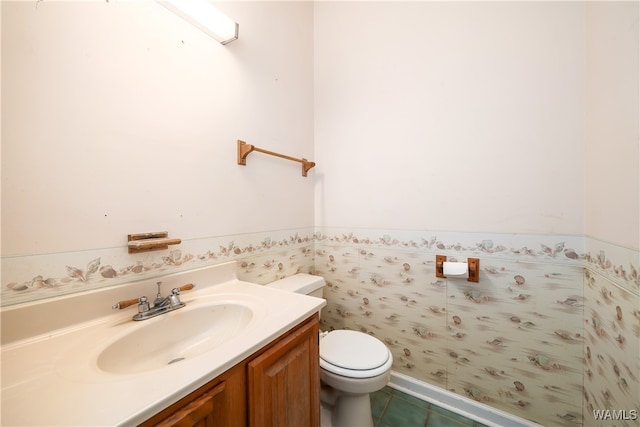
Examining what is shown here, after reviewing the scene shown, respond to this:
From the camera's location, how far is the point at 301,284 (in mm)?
1396

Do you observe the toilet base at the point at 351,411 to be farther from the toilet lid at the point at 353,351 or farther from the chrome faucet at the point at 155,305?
the chrome faucet at the point at 155,305

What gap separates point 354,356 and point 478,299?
75cm

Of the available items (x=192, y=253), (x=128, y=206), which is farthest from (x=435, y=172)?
(x=128, y=206)

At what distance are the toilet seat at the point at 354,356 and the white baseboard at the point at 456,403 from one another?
1.60 feet

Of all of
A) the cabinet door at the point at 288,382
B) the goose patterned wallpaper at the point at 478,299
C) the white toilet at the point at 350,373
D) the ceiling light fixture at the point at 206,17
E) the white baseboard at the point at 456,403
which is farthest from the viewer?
the white baseboard at the point at 456,403

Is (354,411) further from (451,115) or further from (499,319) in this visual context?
(451,115)

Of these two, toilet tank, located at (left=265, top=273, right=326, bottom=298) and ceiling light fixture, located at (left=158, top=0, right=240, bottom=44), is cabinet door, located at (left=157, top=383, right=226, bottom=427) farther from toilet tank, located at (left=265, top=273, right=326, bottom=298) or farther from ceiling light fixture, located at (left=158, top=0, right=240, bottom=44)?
ceiling light fixture, located at (left=158, top=0, right=240, bottom=44)

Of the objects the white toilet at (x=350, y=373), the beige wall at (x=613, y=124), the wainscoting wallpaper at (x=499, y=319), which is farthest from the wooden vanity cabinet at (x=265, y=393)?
the beige wall at (x=613, y=124)

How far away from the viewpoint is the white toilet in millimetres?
1054

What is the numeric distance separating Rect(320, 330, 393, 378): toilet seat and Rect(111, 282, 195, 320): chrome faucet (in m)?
0.75

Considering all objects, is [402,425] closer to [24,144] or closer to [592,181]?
[592,181]

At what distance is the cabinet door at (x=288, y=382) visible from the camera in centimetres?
66

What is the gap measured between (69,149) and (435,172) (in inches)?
63.8

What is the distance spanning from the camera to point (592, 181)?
96cm
